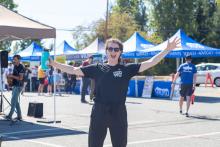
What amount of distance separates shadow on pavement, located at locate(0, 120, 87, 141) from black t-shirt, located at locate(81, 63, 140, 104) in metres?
5.02

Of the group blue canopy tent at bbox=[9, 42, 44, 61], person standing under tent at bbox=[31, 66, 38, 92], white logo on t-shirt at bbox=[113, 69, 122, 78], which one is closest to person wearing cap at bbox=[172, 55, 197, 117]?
white logo on t-shirt at bbox=[113, 69, 122, 78]

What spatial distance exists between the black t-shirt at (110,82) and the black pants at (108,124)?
90mm

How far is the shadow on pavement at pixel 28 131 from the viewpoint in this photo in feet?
36.8

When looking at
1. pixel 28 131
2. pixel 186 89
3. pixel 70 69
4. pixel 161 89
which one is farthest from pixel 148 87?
pixel 70 69

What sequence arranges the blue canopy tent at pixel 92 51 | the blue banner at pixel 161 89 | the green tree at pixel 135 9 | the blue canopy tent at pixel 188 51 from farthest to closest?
the green tree at pixel 135 9 < the blue canopy tent at pixel 92 51 < the blue banner at pixel 161 89 < the blue canopy tent at pixel 188 51

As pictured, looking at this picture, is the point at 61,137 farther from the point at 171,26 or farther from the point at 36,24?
the point at 171,26

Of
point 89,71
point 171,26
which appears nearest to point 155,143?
point 89,71

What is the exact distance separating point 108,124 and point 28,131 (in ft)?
20.3

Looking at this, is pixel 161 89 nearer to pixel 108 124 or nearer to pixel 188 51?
pixel 188 51

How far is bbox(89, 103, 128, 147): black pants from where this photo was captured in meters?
6.15

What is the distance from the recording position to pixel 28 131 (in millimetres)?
12031

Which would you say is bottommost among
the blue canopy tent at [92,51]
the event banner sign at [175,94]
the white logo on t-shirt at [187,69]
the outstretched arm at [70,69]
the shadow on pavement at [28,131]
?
the shadow on pavement at [28,131]

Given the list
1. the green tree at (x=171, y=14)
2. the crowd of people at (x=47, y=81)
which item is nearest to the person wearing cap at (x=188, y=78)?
the crowd of people at (x=47, y=81)

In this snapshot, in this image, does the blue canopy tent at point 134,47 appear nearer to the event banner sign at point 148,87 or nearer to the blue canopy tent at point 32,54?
the event banner sign at point 148,87
